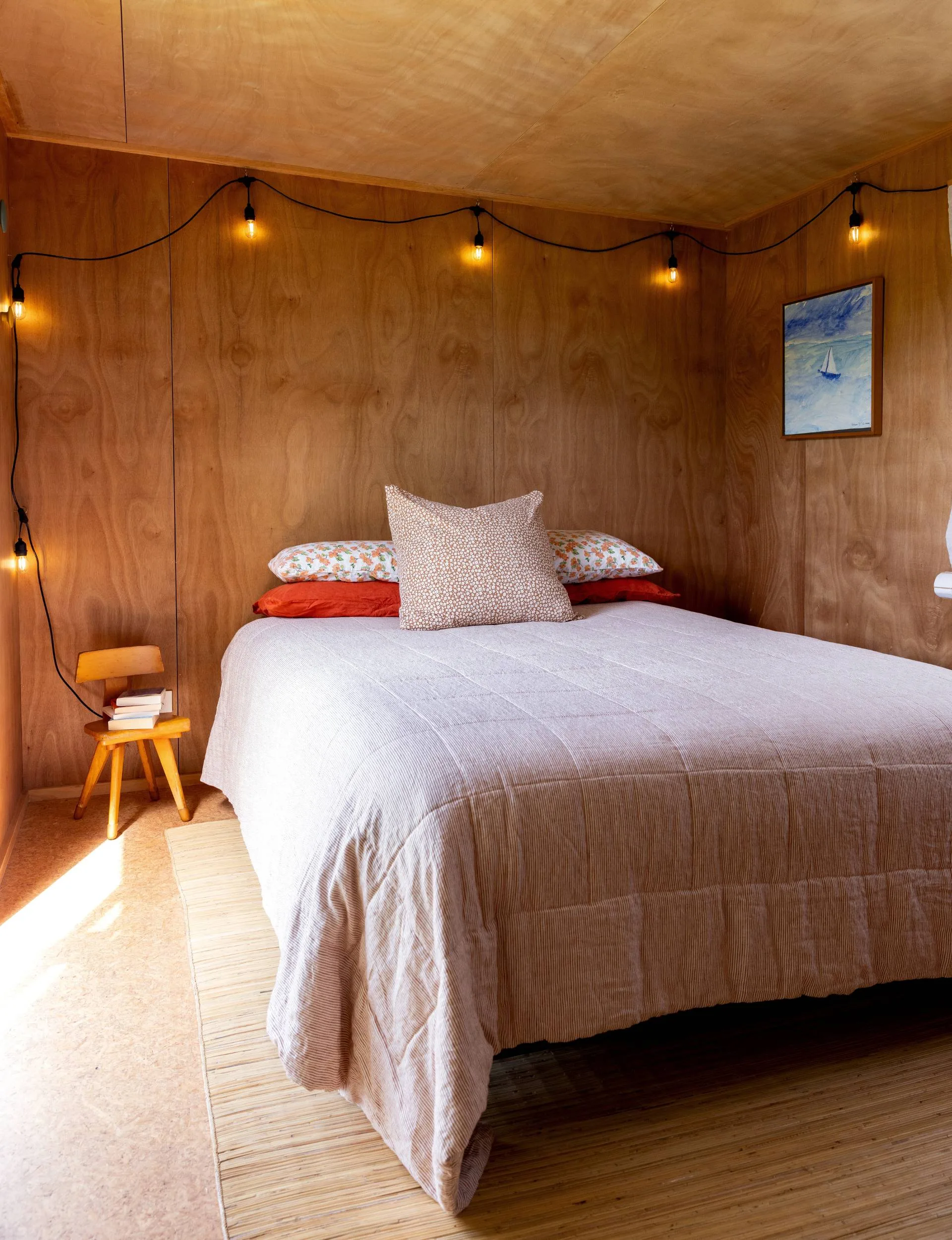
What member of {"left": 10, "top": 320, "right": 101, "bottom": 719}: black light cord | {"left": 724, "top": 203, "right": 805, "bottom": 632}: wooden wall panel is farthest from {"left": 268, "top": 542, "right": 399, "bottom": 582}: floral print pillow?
{"left": 724, "top": 203, "right": 805, "bottom": 632}: wooden wall panel

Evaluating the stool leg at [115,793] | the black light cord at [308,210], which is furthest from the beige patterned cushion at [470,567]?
the black light cord at [308,210]

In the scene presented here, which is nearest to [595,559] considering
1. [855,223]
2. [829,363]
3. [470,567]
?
[470,567]

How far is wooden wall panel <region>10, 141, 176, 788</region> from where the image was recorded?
10.6 ft

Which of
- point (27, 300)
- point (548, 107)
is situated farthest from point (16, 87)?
point (548, 107)

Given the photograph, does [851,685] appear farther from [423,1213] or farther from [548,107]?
[548,107]

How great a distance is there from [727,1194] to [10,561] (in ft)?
9.04

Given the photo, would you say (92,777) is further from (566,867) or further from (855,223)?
(855,223)

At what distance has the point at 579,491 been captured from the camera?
4.02 meters

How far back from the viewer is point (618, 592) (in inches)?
139

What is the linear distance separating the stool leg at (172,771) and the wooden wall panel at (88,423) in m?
0.44

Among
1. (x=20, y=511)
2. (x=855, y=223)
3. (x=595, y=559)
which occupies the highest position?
(x=855, y=223)

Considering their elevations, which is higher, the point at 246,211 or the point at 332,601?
the point at 246,211

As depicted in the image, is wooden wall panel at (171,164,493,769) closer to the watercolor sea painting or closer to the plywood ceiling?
the plywood ceiling

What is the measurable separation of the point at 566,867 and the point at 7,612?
2.27 metres
